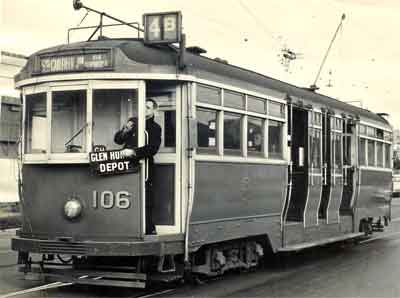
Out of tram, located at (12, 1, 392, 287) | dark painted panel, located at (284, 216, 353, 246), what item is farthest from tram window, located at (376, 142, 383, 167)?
tram, located at (12, 1, 392, 287)

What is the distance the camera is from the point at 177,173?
28.2 ft

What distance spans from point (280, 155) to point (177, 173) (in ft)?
9.44

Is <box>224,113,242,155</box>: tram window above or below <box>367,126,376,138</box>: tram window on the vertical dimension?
below

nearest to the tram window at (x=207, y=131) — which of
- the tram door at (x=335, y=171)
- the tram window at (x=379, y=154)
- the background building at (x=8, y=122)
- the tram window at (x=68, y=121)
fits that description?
the tram window at (x=68, y=121)

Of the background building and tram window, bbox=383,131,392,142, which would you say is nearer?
tram window, bbox=383,131,392,142

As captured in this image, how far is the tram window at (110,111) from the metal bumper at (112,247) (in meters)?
1.26

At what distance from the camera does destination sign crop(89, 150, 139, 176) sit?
8.23 m

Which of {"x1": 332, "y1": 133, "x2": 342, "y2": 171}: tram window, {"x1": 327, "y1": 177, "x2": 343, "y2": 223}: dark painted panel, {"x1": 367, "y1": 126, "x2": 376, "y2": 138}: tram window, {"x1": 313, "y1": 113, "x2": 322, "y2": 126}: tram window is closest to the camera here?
{"x1": 313, "y1": 113, "x2": 322, "y2": 126}: tram window

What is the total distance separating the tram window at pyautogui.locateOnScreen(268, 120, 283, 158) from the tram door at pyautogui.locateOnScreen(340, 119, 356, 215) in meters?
3.48

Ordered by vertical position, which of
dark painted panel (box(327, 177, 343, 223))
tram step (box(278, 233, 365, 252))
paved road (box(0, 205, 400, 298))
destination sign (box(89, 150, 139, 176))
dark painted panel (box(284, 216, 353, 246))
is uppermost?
destination sign (box(89, 150, 139, 176))

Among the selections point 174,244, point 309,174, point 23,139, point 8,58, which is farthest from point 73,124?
point 8,58

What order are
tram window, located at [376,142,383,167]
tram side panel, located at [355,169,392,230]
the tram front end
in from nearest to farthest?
the tram front end → tram side panel, located at [355,169,392,230] → tram window, located at [376,142,383,167]

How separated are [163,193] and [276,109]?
3.00 metres

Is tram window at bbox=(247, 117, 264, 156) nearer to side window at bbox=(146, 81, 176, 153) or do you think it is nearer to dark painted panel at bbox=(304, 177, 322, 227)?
side window at bbox=(146, 81, 176, 153)
